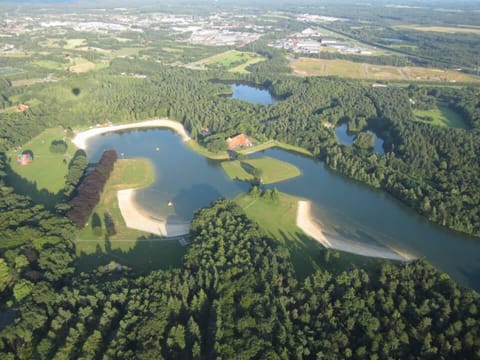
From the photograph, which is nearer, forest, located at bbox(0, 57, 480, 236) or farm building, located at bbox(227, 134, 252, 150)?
forest, located at bbox(0, 57, 480, 236)

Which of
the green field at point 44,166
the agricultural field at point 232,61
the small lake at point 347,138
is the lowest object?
the small lake at point 347,138

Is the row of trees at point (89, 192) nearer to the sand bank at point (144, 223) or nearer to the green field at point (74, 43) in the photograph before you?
the sand bank at point (144, 223)

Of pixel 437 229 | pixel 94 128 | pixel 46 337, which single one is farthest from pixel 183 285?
pixel 94 128

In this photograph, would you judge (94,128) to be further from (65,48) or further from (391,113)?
(65,48)

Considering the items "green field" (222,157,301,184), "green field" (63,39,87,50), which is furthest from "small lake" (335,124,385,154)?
"green field" (63,39,87,50)

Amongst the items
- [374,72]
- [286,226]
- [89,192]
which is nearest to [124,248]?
[89,192]

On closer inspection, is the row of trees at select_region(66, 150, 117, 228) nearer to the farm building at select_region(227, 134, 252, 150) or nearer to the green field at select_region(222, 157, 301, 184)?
the green field at select_region(222, 157, 301, 184)

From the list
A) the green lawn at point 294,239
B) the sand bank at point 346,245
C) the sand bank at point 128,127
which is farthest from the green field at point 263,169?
the sand bank at point 128,127
